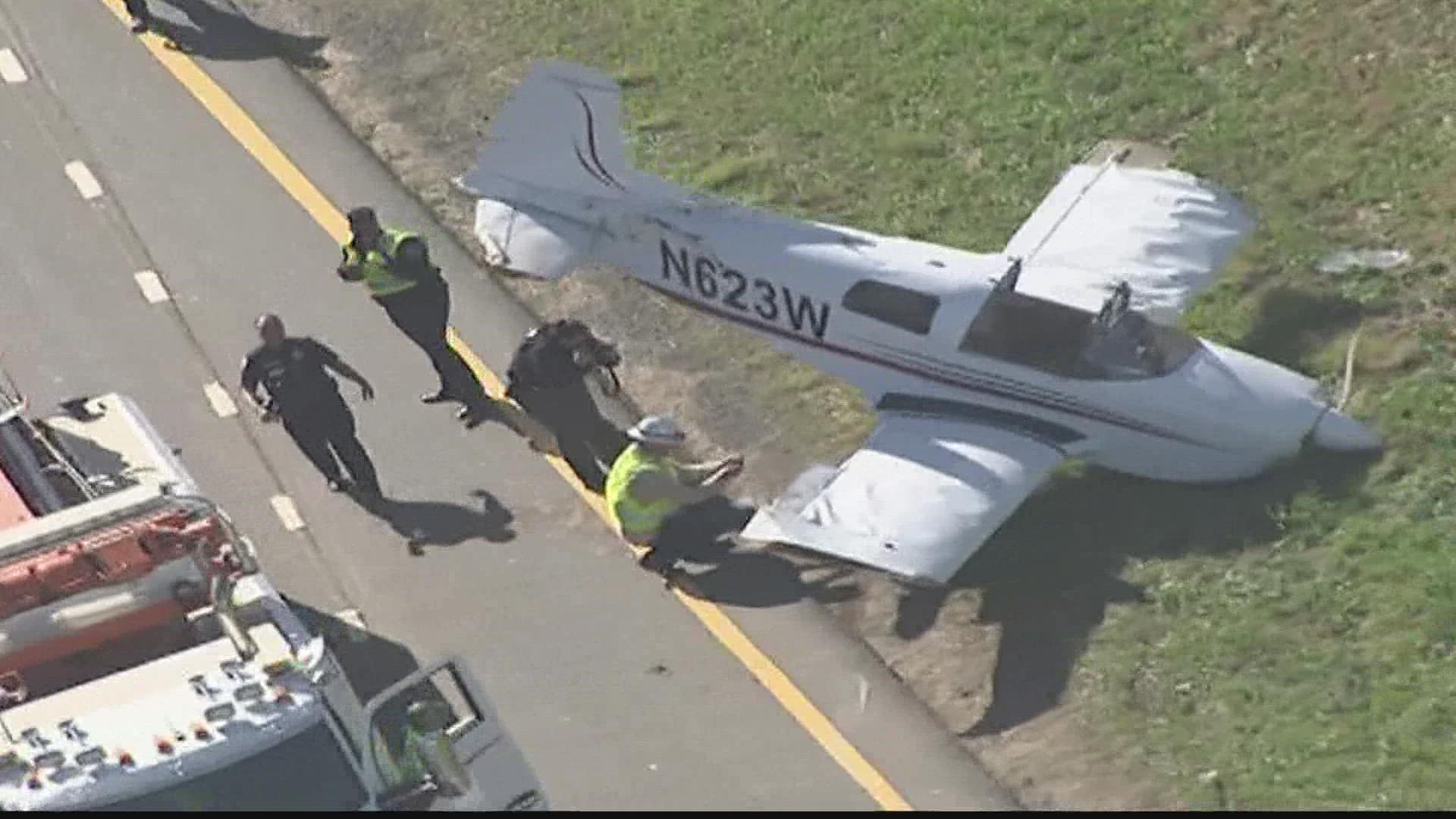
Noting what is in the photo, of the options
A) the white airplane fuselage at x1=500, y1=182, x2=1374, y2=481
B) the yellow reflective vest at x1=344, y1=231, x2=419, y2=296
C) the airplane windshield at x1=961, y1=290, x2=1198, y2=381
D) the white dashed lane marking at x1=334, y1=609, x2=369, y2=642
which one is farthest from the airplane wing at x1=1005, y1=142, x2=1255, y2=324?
the white dashed lane marking at x1=334, y1=609, x2=369, y2=642

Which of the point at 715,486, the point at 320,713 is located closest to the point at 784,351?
the point at 715,486

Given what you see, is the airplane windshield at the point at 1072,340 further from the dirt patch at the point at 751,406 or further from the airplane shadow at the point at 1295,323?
the dirt patch at the point at 751,406

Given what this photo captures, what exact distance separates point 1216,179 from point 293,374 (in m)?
7.90

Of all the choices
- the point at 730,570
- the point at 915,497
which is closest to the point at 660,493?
the point at 730,570

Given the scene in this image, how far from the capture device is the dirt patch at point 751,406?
19.9 meters

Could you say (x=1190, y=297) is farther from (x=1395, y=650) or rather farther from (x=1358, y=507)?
(x=1395, y=650)

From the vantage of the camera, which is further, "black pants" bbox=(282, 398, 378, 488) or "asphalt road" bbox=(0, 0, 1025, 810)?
"black pants" bbox=(282, 398, 378, 488)

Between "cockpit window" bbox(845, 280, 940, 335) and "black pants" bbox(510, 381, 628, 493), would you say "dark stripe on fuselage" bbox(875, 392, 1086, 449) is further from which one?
"black pants" bbox(510, 381, 628, 493)

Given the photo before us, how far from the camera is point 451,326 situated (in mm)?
24891

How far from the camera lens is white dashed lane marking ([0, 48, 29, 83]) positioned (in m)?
28.6

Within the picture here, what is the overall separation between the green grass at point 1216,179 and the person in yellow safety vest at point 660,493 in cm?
161

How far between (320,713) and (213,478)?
256 inches

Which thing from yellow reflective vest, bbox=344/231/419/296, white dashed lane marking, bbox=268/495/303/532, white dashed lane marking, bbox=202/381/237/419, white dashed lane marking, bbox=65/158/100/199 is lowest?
white dashed lane marking, bbox=268/495/303/532

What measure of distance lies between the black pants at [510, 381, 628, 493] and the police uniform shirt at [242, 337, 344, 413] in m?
1.53
